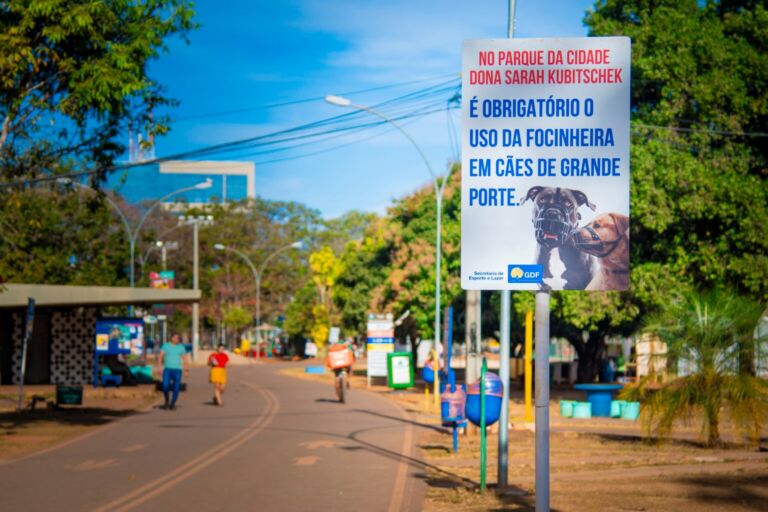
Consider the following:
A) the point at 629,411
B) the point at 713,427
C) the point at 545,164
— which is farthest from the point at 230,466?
the point at 629,411

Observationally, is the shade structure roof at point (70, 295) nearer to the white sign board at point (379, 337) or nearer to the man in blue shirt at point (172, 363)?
the man in blue shirt at point (172, 363)

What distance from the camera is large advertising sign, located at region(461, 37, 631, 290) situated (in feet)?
29.3

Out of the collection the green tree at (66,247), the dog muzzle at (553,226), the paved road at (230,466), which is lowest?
the paved road at (230,466)

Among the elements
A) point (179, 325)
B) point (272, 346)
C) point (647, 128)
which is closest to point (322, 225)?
point (272, 346)

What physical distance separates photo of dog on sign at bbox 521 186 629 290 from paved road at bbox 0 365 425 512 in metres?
4.25

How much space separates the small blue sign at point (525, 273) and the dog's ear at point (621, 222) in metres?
0.68

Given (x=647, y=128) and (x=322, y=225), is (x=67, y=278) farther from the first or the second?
(x=322, y=225)

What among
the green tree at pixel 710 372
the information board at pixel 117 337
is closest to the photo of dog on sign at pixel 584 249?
the green tree at pixel 710 372

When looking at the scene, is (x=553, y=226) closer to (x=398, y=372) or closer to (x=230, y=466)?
(x=230, y=466)

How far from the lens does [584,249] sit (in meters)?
8.93

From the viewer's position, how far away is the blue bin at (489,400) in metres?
13.7

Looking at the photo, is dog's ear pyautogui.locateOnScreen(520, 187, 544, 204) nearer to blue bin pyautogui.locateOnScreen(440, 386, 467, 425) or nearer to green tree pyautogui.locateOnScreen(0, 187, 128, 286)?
blue bin pyautogui.locateOnScreen(440, 386, 467, 425)

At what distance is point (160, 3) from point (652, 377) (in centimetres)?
1165

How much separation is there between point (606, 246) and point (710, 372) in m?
9.44
